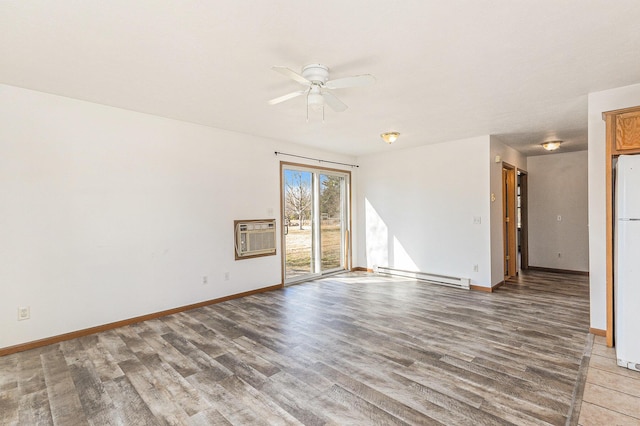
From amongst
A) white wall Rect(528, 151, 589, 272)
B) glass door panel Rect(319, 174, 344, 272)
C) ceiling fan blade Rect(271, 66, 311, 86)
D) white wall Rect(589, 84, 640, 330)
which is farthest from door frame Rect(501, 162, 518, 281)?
ceiling fan blade Rect(271, 66, 311, 86)

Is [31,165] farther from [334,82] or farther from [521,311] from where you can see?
[521,311]

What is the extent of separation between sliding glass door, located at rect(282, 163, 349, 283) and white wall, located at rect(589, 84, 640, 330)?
13.5 feet

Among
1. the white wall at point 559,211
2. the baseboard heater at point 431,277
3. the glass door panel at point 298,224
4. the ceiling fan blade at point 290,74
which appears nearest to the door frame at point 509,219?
the white wall at point 559,211

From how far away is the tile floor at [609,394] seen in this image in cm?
195

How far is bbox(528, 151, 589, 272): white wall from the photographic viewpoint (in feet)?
20.6

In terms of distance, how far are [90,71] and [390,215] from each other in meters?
5.15

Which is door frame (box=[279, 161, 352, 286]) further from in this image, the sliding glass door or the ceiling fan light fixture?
the ceiling fan light fixture

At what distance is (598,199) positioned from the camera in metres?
3.22

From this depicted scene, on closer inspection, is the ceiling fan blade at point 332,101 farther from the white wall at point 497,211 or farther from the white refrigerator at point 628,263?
the white wall at point 497,211

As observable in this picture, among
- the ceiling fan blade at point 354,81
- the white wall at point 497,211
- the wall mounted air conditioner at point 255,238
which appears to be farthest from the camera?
the white wall at point 497,211

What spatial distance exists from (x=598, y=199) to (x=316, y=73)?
316cm

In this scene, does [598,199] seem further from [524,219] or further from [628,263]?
[524,219]

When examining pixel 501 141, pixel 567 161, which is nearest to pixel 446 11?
pixel 501 141

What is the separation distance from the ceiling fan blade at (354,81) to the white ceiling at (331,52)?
20cm
